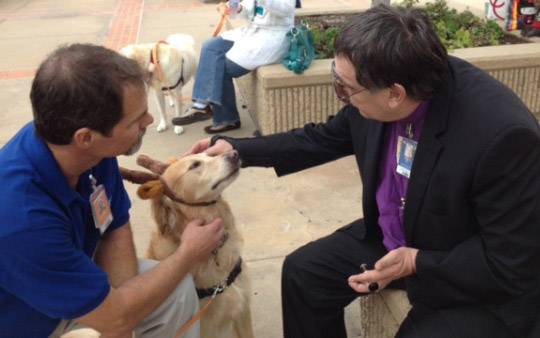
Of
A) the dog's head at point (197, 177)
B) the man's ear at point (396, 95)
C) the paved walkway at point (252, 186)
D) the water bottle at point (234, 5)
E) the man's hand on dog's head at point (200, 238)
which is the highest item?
the water bottle at point (234, 5)

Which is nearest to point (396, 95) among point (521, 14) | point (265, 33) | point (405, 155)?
point (405, 155)

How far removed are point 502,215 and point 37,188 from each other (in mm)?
1377

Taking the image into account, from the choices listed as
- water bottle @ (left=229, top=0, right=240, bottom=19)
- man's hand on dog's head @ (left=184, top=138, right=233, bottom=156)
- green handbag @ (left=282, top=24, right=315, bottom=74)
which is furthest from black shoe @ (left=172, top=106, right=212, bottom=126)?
man's hand on dog's head @ (left=184, top=138, right=233, bottom=156)

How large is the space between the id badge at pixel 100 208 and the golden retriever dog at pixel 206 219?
0.50 ft

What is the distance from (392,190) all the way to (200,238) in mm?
731

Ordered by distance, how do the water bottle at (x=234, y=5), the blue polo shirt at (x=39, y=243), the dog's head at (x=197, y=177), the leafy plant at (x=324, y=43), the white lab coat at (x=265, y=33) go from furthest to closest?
the leafy plant at (x=324, y=43) → the water bottle at (x=234, y=5) → the white lab coat at (x=265, y=33) → the dog's head at (x=197, y=177) → the blue polo shirt at (x=39, y=243)

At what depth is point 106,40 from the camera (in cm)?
939

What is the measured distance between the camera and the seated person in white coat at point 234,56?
4.82 m

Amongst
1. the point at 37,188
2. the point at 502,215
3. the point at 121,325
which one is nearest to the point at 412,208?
the point at 502,215

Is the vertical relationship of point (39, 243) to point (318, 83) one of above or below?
above

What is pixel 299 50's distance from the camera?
468 centimetres

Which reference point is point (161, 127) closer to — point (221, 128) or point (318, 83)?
point (221, 128)

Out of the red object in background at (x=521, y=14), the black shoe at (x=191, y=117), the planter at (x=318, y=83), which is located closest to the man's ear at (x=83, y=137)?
the planter at (x=318, y=83)

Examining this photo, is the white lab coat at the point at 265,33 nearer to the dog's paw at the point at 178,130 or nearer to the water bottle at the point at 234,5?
the water bottle at the point at 234,5
